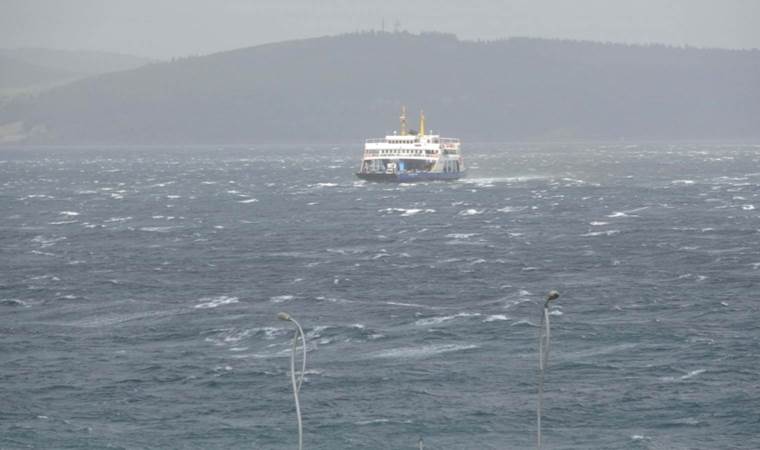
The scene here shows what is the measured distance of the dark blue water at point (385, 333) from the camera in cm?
4991

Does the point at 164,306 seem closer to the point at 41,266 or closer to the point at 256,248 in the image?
the point at 41,266

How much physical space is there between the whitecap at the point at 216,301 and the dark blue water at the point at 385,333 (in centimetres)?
30

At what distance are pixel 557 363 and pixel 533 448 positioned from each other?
11.8m

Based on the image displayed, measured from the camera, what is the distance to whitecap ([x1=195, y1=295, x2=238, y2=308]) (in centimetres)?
7431

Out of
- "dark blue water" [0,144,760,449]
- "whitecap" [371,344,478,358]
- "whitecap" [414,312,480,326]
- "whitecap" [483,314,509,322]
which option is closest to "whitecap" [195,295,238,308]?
"dark blue water" [0,144,760,449]

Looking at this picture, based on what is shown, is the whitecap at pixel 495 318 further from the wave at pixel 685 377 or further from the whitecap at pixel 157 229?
the whitecap at pixel 157 229

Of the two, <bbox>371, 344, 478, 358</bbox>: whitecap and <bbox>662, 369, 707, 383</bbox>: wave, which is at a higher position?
<bbox>371, 344, 478, 358</bbox>: whitecap

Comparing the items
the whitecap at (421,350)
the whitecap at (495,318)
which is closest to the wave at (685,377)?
the whitecap at (421,350)

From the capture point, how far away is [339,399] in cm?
5319

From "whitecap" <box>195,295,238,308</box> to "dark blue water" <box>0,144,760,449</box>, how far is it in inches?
12.0

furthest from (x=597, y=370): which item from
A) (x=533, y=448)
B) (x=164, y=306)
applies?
(x=164, y=306)

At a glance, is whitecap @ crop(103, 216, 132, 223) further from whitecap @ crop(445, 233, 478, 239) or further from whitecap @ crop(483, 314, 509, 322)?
whitecap @ crop(483, 314, 509, 322)

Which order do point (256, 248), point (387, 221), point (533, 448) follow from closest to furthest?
point (533, 448), point (256, 248), point (387, 221)

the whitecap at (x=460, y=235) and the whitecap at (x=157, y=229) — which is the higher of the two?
the whitecap at (x=460, y=235)
